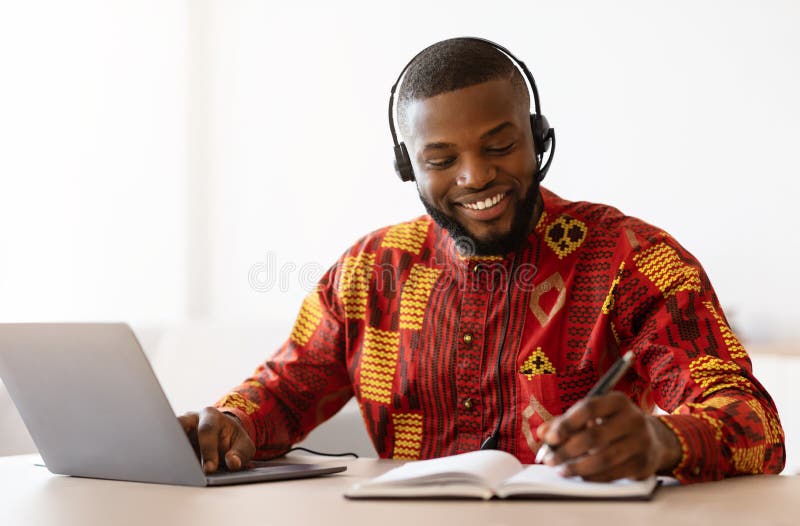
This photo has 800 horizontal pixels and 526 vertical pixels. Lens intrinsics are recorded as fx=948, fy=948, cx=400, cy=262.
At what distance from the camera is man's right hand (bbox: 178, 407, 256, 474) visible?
1.30 metres

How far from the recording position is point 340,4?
3.84 metres

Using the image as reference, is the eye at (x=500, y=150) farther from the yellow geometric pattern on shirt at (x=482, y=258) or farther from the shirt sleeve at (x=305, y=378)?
the shirt sleeve at (x=305, y=378)

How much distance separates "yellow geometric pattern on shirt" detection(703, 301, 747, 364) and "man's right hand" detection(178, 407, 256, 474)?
2.27 ft

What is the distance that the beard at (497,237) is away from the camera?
153 centimetres

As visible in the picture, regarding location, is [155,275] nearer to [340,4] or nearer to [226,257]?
[226,257]

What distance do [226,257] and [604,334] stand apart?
2800mm

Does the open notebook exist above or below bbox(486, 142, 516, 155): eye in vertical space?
below

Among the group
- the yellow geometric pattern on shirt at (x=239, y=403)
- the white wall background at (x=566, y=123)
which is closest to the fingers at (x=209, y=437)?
the yellow geometric pattern on shirt at (x=239, y=403)

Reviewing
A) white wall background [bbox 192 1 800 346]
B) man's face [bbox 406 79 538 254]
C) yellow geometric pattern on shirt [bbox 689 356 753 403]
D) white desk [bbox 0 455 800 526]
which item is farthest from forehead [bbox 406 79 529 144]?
white wall background [bbox 192 1 800 346]

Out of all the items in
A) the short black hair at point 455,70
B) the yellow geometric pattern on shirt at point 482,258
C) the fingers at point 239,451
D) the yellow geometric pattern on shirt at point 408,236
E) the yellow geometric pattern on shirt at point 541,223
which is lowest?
the fingers at point 239,451

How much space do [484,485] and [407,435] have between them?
652mm

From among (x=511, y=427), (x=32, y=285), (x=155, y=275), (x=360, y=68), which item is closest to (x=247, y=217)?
(x=155, y=275)

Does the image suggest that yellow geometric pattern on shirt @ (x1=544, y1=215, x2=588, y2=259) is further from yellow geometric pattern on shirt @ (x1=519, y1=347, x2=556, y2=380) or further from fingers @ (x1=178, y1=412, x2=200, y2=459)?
fingers @ (x1=178, y1=412, x2=200, y2=459)

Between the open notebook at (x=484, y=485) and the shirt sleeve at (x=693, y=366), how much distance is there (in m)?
0.12
